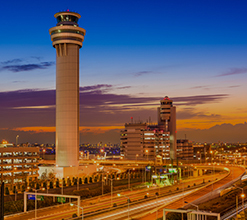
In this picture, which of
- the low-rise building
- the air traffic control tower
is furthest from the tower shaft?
the low-rise building

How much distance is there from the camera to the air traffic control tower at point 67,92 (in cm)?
12369

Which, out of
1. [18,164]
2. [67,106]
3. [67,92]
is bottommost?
[18,164]

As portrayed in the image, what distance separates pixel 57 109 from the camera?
125 metres

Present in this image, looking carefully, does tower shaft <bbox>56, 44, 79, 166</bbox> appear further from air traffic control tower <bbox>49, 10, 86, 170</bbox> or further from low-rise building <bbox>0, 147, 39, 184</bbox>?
low-rise building <bbox>0, 147, 39, 184</bbox>

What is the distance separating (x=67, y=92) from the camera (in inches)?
4870

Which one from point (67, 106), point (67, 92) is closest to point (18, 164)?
point (67, 106)

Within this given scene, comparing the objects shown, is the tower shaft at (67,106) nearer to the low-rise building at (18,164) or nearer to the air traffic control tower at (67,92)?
the air traffic control tower at (67,92)

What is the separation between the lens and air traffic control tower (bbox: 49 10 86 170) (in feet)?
406

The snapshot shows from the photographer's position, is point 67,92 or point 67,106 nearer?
point 67,106

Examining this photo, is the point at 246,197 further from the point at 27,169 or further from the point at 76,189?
the point at 27,169

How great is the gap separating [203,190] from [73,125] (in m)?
48.4

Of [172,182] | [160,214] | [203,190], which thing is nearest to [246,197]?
[203,190]

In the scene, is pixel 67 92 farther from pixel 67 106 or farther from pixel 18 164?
pixel 18 164

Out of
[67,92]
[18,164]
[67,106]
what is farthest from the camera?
[67,92]
